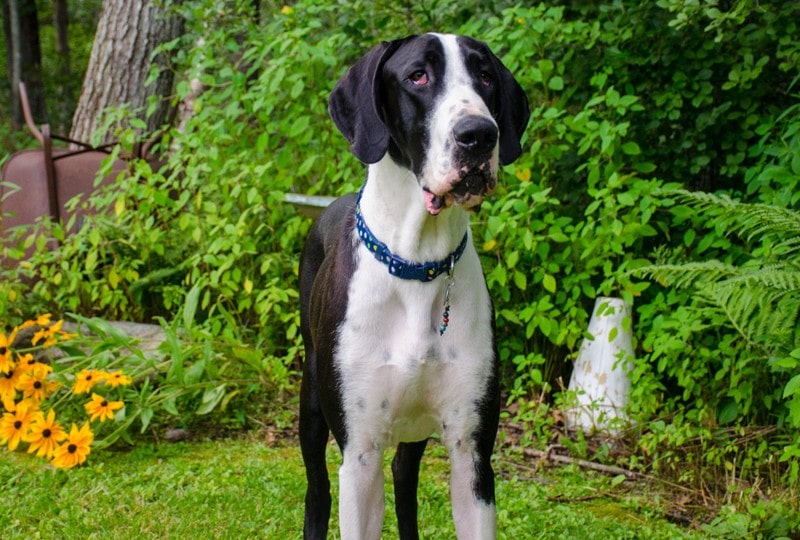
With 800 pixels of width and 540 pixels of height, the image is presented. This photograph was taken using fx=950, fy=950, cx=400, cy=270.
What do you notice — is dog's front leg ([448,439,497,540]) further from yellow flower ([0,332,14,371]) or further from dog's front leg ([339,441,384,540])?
yellow flower ([0,332,14,371])

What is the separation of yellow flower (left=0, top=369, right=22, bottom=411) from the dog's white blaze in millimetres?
2676

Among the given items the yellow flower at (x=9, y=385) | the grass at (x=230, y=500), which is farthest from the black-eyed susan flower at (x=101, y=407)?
the yellow flower at (x=9, y=385)

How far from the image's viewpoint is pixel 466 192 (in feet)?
7.68

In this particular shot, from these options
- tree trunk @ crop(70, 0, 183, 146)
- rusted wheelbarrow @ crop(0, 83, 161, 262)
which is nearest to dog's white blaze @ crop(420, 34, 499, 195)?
rusted wheelbarrow @ crop(0, 83, 161, 262)

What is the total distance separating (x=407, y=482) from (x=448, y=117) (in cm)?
134

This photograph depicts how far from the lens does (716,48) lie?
4.61 meters

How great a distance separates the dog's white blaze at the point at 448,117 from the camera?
2289 mm

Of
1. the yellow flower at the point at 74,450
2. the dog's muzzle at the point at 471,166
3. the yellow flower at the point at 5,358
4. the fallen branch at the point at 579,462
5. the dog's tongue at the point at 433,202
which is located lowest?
the fallen branch at the point at 579,462

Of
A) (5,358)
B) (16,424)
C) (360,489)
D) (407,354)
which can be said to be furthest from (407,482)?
(5,358)

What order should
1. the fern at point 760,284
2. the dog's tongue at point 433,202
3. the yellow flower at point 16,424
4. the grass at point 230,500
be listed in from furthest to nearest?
the yellow flower at point 16,424, the grass at point 230,500, the fern at point 760,284, the dog's tongue at point 433,202

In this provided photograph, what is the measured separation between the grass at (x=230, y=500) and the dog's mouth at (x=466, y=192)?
161cm

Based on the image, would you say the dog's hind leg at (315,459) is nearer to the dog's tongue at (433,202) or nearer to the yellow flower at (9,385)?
the dog's tongue at (433,202)

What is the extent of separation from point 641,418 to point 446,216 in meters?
2.00

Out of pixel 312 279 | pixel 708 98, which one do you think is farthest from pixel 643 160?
pixel 312 279
